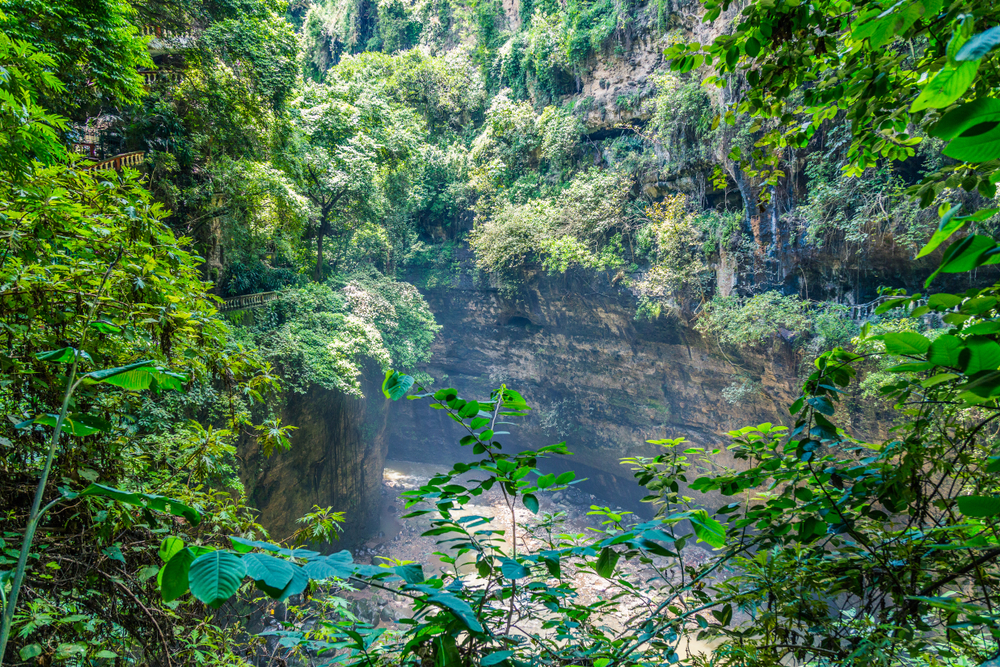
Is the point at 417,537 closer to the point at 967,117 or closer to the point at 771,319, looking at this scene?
the point at 771,319

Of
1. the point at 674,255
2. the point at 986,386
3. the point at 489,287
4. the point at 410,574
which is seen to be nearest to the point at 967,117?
the point at 986,386

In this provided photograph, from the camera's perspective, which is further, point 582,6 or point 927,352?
point 582,6

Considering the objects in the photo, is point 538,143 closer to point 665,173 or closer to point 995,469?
point 665,173

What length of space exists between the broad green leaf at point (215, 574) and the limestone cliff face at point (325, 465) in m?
4.10

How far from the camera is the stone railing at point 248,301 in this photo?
5.91 m

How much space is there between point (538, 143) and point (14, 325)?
32.1 ft

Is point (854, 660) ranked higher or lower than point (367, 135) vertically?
lower

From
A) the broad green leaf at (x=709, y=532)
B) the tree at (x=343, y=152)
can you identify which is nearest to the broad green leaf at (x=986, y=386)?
the broad green leaf at (x=709, y=532)

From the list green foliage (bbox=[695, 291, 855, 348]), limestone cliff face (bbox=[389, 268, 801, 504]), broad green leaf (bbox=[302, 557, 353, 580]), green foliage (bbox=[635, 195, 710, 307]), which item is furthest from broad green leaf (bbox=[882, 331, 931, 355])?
green foliage (bbox=[635, 195, 710, 307])

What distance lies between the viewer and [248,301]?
6289mm

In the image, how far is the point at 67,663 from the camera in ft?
3.70

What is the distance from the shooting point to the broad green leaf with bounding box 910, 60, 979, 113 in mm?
445

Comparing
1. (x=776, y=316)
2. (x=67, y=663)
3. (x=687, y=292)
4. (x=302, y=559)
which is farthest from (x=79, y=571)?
(x=687, y=292)

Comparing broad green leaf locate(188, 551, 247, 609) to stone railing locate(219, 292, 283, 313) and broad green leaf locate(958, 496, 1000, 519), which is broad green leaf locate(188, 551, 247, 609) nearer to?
broad green leaf locate(958, 496, 1000, 519)
